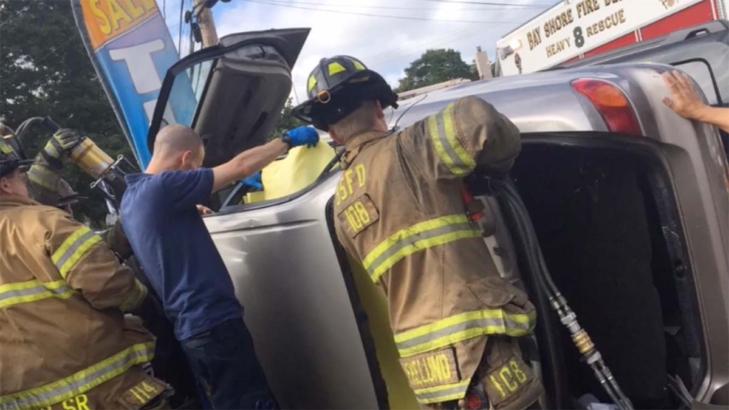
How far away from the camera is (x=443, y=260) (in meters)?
2.01

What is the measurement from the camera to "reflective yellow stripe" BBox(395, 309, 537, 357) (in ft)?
6.39

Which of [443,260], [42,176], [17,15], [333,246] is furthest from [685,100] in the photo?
[17,15]

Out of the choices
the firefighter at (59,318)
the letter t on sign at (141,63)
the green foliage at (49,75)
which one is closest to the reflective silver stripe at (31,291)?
the firefighter at (59,318)

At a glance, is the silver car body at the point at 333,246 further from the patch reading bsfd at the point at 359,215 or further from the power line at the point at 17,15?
the power line at the point at 17,15

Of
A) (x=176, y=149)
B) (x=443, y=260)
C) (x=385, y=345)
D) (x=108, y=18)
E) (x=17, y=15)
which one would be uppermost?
(x=17, y=15)

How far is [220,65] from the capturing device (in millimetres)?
3020

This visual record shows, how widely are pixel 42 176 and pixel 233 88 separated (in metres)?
1.09

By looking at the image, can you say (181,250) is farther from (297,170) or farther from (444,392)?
(444,392)

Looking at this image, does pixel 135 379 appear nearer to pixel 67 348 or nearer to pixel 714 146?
pixel 67 348

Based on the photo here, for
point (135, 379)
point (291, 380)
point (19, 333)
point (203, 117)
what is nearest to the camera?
point (19, 333)

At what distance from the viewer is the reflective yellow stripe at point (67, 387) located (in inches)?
104

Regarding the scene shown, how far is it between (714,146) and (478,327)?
963mm

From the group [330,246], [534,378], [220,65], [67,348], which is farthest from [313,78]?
[67,348]

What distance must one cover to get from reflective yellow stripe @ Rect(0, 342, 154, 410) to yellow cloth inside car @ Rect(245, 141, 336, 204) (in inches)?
38.6
